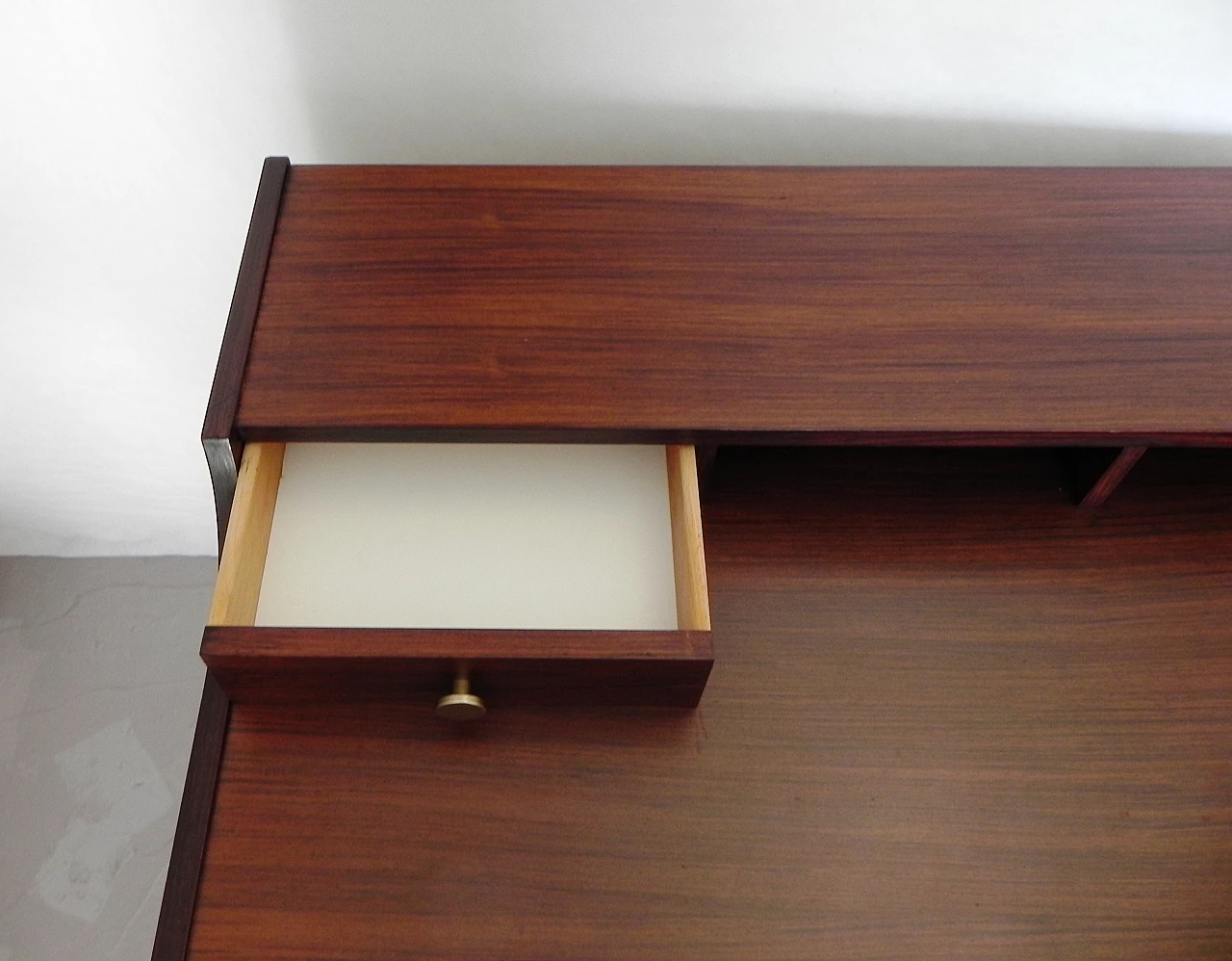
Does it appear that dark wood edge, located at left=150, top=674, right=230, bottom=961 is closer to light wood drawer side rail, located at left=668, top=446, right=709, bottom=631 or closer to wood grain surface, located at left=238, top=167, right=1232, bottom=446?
wood grain surface, located at left=238, top=167, right=1232, bottom=446

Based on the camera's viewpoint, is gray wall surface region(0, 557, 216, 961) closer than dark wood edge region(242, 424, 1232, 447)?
No

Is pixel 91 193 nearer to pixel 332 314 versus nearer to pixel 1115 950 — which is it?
pixel 332 314

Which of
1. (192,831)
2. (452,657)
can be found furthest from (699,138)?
(192,831)

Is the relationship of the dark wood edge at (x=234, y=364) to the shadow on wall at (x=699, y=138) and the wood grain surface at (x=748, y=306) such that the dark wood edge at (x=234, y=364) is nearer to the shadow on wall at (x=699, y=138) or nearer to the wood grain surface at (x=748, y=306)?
the wood grain surface at (x=748, y=306)

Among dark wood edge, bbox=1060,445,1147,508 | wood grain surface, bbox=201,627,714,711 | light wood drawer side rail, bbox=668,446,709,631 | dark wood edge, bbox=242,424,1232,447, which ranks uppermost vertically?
dark wood edge, bbox=1060,445,1147,508

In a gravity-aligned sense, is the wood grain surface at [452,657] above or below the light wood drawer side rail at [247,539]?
below

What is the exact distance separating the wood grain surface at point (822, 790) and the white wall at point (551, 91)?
35 cm

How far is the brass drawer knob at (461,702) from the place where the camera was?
0.54 metres

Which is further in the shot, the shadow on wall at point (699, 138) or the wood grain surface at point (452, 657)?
the shadow on wall at point (699, 138)

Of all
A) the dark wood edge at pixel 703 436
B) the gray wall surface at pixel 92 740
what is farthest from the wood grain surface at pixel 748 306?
the gray wall surface at pixel 92 740

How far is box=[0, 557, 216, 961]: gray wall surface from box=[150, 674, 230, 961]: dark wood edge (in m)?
0.72

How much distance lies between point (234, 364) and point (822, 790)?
1.46ft

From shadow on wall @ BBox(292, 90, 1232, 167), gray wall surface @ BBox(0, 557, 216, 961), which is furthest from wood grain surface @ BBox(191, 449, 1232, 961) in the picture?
gray wall surface @ BBox(0, 557, 216, 961)

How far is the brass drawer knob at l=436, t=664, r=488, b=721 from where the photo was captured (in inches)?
21.1
